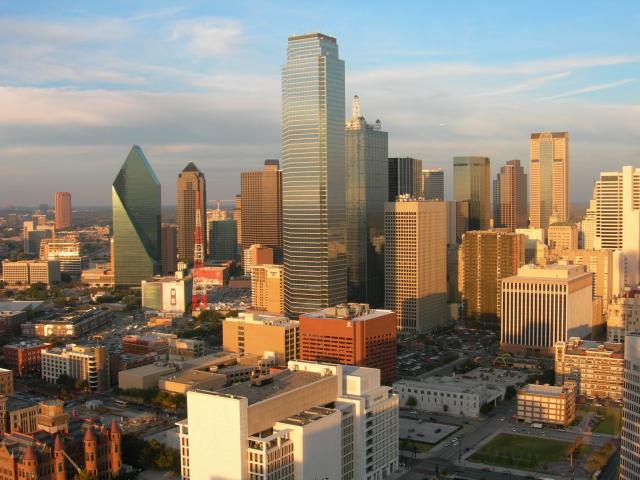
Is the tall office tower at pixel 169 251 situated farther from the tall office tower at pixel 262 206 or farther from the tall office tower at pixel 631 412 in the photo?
the tall office tower at pixel 631 412

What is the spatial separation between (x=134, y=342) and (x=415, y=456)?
18.6 meters

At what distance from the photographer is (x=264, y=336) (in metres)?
35.2

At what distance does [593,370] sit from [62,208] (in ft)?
426

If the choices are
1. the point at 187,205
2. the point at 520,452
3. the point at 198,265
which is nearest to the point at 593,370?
the point at 520,452

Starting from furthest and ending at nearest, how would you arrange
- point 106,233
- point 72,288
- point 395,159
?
point 106,233
point 72,288
point 395,159

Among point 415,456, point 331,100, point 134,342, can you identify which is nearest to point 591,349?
point 415,456

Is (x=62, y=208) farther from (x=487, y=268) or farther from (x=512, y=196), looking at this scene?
(x=487, y=268)

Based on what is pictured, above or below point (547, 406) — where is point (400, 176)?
above

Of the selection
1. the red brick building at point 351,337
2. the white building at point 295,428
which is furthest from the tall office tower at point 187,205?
the white building at point 295,428

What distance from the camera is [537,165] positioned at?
311 feet

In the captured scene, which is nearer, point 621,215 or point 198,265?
point 621,215

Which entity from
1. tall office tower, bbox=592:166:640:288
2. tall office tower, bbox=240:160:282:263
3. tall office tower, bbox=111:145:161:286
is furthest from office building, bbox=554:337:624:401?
tall office tower, bbox=240:160:282:263

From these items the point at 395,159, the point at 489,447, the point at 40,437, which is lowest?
the point at 489,447

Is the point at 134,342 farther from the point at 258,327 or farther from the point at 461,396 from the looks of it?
the point at 461,396
